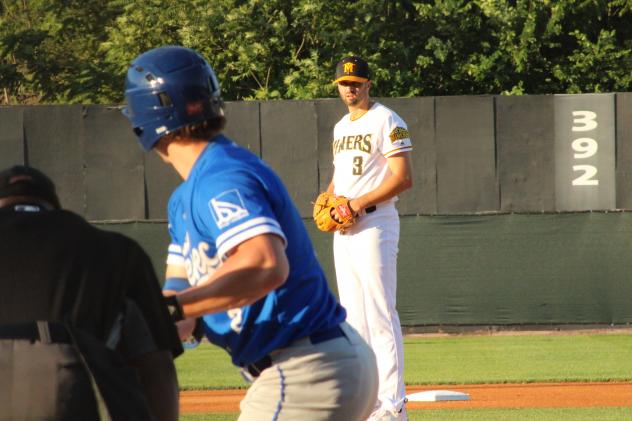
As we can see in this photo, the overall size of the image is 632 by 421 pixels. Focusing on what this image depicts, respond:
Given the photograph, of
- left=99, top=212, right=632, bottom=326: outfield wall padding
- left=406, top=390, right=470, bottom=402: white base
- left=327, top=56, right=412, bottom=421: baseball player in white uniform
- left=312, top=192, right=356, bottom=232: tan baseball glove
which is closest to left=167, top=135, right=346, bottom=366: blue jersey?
left=327, top=56, right=412, bottom=421: baseball player in white uniform

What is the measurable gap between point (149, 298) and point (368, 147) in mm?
4500

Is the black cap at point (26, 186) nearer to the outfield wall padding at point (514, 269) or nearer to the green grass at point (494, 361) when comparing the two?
the green grass at point (494, 361)

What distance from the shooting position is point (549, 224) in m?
13.1

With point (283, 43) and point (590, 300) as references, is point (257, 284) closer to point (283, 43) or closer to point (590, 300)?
point (590, 300)

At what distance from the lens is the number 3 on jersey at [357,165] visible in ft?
23.8

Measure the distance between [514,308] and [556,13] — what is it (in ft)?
18.4

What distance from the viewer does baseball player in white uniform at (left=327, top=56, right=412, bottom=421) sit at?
268 inches

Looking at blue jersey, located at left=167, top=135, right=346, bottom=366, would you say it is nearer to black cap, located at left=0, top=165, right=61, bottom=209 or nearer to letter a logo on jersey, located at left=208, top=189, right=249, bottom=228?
letter a logo on jersey, located at left=208, top=189, right=249, bottom=228

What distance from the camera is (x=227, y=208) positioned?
3.07m

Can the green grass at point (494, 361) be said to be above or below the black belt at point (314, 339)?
below

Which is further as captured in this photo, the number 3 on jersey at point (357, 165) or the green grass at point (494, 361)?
the green grass at point (494, 361)

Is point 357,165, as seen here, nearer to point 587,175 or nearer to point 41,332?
point 41,332

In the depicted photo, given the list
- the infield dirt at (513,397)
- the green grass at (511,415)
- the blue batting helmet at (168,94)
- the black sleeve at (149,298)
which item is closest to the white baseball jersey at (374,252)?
the green grass at (511,415)

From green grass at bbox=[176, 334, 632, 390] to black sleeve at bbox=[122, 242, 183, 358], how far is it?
669 cm
